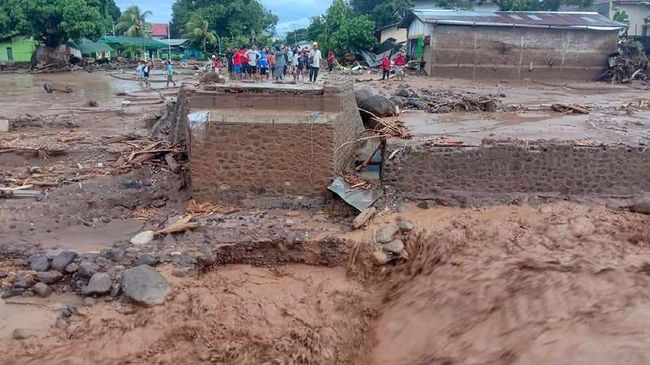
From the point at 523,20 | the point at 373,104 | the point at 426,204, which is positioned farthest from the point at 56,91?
the point at 523,20

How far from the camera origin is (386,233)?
26.0ft

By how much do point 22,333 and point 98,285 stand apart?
948 mm

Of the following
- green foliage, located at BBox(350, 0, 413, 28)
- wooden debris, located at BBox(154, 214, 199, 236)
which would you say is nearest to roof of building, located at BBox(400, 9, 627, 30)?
green foliage, located at BBox(350, 0, 413, 28)

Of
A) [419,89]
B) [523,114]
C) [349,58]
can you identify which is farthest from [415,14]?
[523,114]

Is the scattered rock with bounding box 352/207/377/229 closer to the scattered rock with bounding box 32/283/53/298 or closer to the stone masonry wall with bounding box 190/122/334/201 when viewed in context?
the stone masonry wall with bounding box 190/122/334/201

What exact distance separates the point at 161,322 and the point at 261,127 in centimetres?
350

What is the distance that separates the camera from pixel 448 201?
8.88 meters

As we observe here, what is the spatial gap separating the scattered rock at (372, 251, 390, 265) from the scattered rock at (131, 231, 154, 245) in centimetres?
324

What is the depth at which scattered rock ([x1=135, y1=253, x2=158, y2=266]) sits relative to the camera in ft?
22.9

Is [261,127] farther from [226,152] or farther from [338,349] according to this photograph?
[338,349]

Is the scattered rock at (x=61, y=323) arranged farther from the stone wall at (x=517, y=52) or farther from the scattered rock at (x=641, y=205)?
the stone wall at (x=517, y=52)

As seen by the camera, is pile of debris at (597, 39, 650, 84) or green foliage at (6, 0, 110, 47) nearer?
pile of debris at (597, 39, 650, 84)

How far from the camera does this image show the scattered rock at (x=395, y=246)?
7.74 m

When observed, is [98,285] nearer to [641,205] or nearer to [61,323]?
[61,323]
